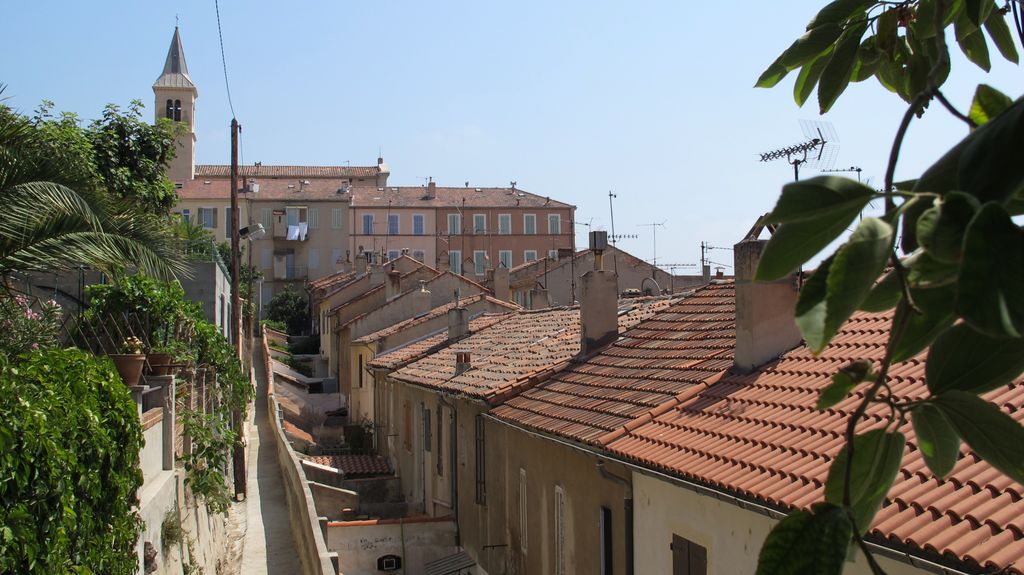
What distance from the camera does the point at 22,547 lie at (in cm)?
620

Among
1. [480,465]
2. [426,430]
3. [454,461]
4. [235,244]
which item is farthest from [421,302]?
[480,465]

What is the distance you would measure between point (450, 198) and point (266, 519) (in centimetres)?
5872

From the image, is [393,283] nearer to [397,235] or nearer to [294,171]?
[397,235]

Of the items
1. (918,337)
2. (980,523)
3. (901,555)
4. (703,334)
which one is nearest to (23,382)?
(901,555)

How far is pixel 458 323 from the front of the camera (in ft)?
97.1

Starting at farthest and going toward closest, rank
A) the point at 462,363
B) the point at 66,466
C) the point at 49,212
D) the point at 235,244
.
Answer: the point at 235,244 → the point at 462,363 → the point at 49,212 → the point at 66,466

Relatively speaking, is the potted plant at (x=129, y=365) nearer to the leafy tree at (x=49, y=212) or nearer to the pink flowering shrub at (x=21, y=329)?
the pink flowering shrub at (x=21, y=329)

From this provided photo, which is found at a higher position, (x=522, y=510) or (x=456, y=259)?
(x=456, y=259)

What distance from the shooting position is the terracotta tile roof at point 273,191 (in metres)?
77.8

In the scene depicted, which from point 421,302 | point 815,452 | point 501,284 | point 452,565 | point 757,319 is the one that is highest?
point 501,284

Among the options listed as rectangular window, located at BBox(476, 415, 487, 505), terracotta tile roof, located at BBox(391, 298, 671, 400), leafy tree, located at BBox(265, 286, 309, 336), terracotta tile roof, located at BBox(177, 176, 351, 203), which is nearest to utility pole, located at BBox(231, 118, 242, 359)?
terracotta tile roof, located at BBox(391, 298, 671, 400)

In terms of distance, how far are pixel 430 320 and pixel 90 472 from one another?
1056 inches

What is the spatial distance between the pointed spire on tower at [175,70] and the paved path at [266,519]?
70.7m

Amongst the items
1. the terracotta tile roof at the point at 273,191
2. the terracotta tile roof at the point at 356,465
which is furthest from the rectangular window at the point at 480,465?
the terracotta tile roof at the point at 273,191
